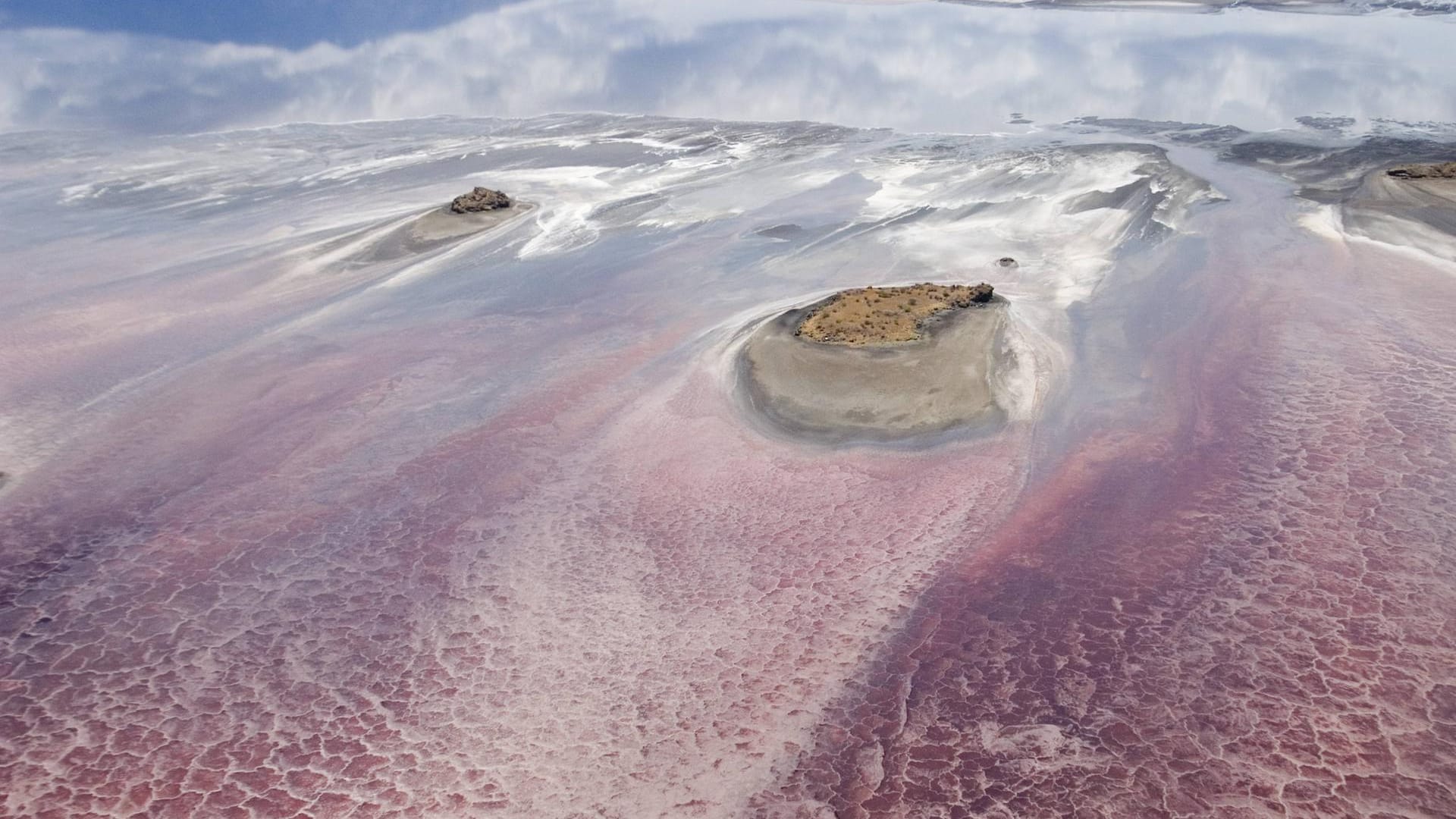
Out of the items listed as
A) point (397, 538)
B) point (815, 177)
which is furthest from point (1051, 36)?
point (397, 538)

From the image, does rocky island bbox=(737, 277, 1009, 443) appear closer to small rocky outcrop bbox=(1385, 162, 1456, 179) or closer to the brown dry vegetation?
the brown dry vegetation

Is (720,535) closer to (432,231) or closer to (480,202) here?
(432,231)

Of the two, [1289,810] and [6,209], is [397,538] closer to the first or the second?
[1289,810]

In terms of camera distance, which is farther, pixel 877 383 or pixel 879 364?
pixel 879 364

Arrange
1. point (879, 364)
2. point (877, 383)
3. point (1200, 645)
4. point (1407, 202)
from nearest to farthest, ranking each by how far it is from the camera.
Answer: point (1200, 645), point (877, 383), point (879, 364), point (1407, 202)

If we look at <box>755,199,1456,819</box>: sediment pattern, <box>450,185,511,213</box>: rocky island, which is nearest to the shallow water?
<box>755,199,1456,819</box>: sediment pattern

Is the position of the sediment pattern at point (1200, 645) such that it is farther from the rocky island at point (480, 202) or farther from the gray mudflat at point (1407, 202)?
the rocky island at point (480, 202)

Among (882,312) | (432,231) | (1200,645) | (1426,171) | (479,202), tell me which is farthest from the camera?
(479,202)

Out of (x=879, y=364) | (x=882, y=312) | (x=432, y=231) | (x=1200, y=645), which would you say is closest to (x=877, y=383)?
(x=879, y=364)
